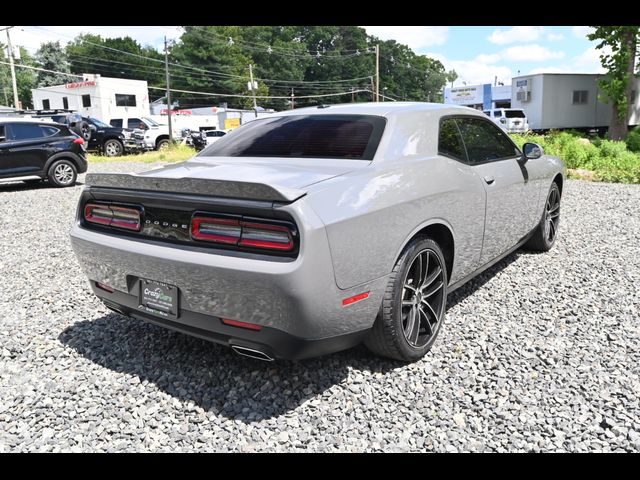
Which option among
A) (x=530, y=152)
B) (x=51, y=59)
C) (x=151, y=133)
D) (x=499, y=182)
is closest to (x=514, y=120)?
(x=151, y=133)

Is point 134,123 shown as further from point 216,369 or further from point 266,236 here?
point 266,236

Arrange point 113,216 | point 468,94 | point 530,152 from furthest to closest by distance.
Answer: point 468,94
point 530,152
point 113,216

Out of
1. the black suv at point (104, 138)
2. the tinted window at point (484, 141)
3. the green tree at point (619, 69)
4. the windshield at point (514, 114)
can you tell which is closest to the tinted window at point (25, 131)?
the black suv at point (104, 138)

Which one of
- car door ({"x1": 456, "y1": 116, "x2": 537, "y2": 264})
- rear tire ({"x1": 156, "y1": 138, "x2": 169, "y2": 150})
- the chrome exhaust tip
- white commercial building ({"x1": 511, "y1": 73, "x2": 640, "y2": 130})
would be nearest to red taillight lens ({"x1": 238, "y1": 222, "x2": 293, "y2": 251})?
the chrome exhaust tip

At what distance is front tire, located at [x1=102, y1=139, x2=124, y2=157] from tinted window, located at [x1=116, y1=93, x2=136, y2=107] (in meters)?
26.5

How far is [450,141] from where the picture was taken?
3.61 m

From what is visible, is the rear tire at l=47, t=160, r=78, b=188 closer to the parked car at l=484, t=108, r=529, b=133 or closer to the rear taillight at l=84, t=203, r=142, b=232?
the rear taillight at l=84, t=203, r=142, b=232

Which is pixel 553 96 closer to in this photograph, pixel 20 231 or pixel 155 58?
pixel 20 231

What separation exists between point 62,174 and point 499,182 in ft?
Result: 34.0

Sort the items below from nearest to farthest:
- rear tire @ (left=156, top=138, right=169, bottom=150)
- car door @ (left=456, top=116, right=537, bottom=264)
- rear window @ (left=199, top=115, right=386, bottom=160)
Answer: rear window @ (left=199, top=115, right=386, bottom=160), car door @ (left=456, top=116, right=537, bottom=264), rear tire @ (left=156, top=138, right=169, bottom=150)

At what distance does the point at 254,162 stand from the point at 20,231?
552cm

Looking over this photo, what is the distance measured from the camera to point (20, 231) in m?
7.29

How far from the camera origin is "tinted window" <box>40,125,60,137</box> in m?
11.3

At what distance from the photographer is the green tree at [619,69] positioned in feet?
66.3
